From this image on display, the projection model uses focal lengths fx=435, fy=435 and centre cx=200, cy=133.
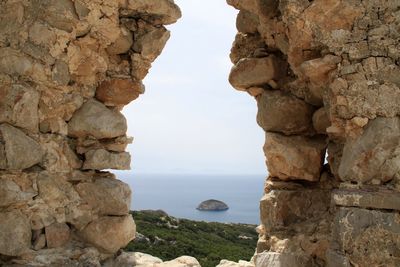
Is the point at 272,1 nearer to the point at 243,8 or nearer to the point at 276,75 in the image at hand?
the point at 243,8

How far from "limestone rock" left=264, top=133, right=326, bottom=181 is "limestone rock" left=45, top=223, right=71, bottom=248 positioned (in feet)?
7.75

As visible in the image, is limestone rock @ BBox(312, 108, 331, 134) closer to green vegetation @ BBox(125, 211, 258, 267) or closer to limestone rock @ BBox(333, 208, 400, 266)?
limestone rock @ BBox(333, 208, 400, 266)

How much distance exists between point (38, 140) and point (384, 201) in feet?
10.2

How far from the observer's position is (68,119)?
4.39m

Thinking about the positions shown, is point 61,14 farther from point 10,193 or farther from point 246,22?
point 246,22

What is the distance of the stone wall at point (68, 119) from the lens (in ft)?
13.0

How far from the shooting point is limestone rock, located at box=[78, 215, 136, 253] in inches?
173

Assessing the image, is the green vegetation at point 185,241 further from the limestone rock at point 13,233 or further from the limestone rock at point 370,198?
the limestone rock at point 370,198

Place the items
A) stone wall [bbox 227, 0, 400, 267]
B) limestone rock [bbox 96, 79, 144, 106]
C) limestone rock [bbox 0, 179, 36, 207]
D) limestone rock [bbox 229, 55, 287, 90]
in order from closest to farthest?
stone wall [bbox 227, 0, 400, 267] → limestone rock [bbox 0, 179, 36, 207] → limestone rock [bbox 96, 79, 144, 106] → limestone rock [bbox 229, 55, 287, 90]

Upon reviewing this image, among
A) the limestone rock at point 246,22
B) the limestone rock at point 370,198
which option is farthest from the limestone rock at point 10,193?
the limestone rock at point 246,22

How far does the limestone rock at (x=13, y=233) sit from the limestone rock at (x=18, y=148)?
440 mm

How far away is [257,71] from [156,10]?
53.0 inches

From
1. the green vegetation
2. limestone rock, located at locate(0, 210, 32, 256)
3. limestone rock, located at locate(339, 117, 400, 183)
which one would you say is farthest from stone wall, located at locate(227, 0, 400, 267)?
the green vegetation

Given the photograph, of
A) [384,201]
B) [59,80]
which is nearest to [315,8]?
[384,201]
